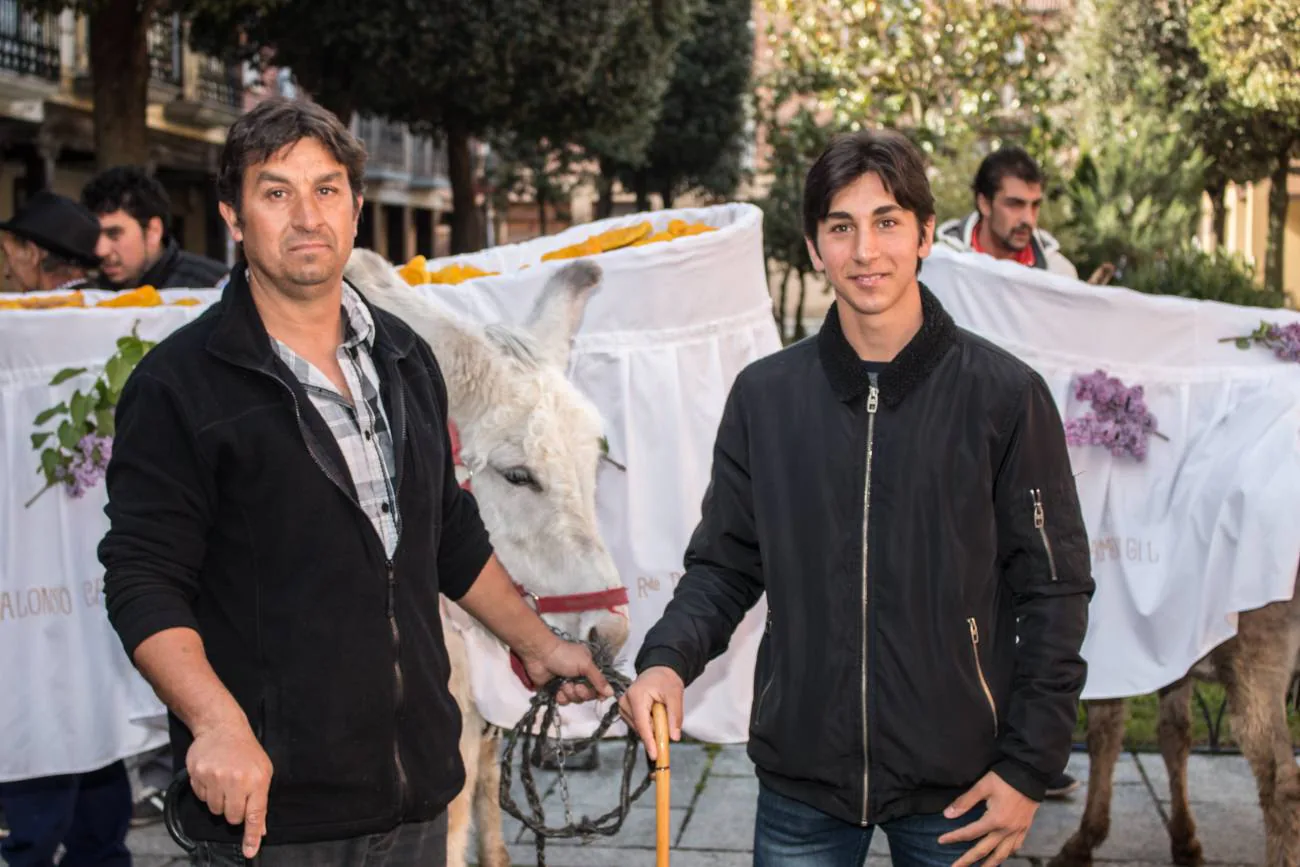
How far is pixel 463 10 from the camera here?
62.5 ft

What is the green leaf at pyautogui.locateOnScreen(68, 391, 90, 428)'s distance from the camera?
4.07 meters

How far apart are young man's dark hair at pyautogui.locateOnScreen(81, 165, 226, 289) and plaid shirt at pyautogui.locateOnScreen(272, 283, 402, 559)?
11.2 ft

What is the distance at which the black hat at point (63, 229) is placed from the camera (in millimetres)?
5375

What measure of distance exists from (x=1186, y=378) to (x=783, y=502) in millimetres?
2435

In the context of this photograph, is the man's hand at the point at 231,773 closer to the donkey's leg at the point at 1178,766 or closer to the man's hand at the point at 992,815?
the man's hand at the point at 992,815

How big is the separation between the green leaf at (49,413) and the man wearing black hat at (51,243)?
52.2 inches

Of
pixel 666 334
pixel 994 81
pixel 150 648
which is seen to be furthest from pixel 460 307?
pixel 994 81

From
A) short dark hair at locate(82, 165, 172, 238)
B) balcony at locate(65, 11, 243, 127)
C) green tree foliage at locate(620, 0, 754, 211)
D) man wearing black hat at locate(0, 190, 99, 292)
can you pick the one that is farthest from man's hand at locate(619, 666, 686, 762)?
green tree foliage at locate(620, 0, 754, 211)

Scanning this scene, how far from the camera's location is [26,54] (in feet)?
67.7

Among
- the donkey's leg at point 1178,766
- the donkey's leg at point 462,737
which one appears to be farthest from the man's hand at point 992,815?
the donkey's leg at point 1178,766

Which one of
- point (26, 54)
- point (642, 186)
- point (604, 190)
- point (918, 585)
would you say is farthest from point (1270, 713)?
point (642, 186)

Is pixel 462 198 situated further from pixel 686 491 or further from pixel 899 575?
pixel 899 575

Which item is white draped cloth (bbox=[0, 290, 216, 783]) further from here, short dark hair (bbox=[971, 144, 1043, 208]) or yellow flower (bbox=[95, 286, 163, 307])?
short dark hair (bbox=[971, 144, 1043, 208])

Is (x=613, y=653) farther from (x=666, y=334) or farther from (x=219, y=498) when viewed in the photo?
(x=666, y=334)
